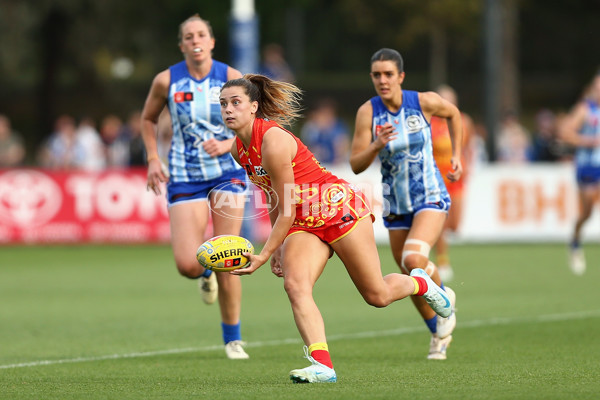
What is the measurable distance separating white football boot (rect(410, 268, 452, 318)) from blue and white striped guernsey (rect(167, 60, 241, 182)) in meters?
2.19

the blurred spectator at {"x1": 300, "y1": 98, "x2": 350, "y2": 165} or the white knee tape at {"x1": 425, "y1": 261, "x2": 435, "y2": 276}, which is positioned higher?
the blurred spectator at {"x1": 300, "y1": 98, "x2": 350, "y2": 165}

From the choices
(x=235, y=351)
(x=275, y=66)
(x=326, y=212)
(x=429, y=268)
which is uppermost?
(x=275, y=66)

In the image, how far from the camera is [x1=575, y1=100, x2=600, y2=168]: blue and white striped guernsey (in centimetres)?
1627

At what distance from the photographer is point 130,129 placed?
2845 cm

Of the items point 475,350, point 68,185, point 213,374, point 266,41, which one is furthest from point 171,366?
point 266,41

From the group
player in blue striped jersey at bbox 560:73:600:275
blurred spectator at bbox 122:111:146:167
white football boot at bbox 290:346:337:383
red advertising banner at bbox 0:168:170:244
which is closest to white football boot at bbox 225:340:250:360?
white football boot at bbox 290:346:337:383

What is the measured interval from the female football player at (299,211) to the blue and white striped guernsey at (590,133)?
9.30 meters

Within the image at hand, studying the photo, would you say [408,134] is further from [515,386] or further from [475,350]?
[515,386]

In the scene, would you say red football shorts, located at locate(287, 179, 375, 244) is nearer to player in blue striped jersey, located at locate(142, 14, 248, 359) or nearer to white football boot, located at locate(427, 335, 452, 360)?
white football boot, located at locate(427, 335, 452, 360)

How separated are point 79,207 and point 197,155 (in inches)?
476

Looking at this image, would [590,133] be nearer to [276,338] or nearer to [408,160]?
[276,338]

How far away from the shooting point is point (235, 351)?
371 inches

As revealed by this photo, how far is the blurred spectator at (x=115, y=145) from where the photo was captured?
28.0 meters

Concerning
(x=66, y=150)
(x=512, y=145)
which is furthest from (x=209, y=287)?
(x=66, y=150)
